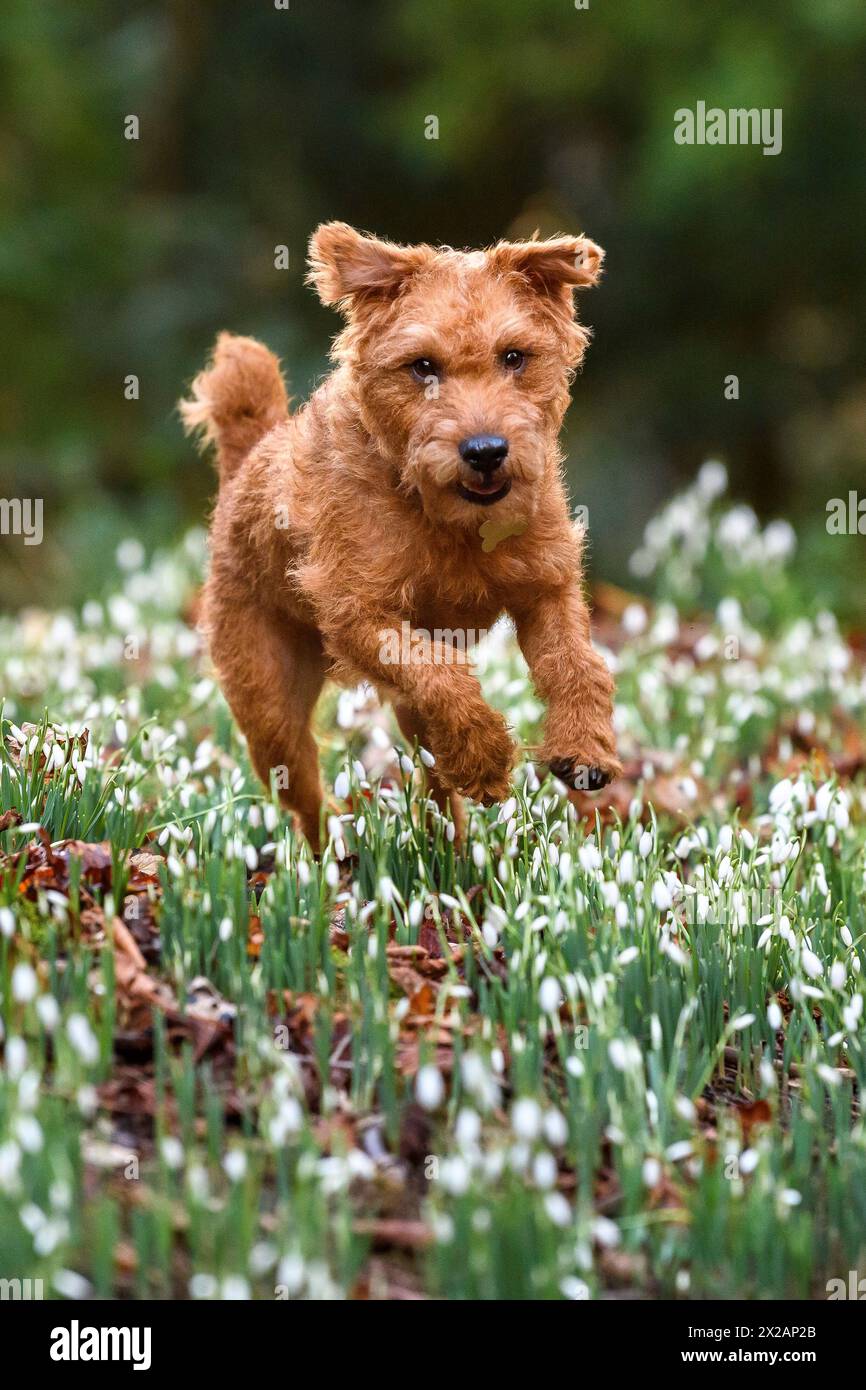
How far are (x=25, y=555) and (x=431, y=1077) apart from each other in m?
9.40

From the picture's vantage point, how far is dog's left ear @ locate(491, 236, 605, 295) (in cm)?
407

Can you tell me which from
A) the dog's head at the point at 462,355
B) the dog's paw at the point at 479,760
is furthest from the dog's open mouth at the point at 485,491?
the dog's paw at the point at 479,760

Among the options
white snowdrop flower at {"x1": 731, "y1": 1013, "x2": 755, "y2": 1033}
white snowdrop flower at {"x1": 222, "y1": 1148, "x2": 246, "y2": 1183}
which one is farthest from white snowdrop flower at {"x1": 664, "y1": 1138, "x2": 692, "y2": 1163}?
white snowdrop flower at {"x1": 222, "y1": 1148, "x2": 246, "y2": 1183}

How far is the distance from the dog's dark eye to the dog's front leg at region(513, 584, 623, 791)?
2.24 feet

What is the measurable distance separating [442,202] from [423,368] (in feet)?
37.7

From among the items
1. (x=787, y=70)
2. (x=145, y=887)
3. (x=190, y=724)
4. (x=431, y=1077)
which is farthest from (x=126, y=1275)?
(x=787, y=70)

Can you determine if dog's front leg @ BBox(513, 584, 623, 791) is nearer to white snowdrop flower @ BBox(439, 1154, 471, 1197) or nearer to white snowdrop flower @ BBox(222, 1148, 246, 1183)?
white snowdrop flower @ BBox(439, 1154, 471, 1197)

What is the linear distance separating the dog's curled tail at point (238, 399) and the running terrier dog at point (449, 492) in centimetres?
58

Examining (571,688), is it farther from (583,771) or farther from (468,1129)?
(468,1129)

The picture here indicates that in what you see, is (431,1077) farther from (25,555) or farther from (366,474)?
(25,555)

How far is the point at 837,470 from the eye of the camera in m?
13.5

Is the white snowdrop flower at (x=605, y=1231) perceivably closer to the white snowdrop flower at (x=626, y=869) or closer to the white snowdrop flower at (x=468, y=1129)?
the white snowdrop flower at (x=468, y=1129)

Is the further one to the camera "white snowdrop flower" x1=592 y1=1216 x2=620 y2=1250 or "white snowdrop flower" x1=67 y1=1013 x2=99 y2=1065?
"white snowdrop flower" x1=67 y1=1013 x2=99 y2=1065

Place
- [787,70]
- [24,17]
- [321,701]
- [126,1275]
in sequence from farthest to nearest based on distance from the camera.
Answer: [24,17] → [787,70] → [321,701] → [126,1275]
